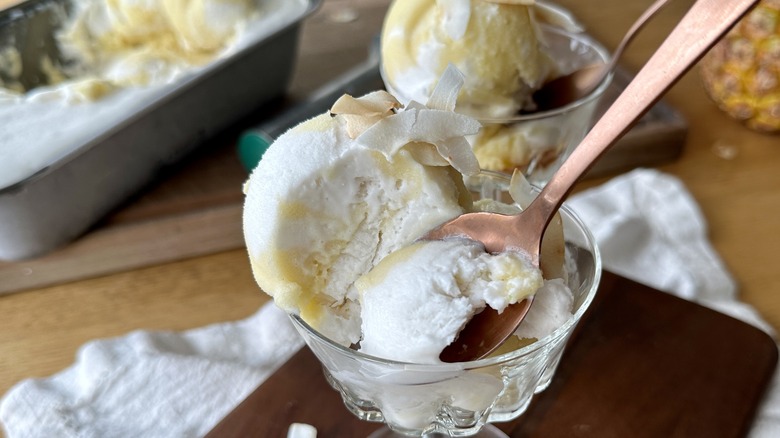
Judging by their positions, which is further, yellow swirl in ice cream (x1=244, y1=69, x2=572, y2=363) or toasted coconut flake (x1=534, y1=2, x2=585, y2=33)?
toasted coconut flake (x1=534, y1=2, x2=585, y2=33)

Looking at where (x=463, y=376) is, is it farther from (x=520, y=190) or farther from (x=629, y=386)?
(x=629, y=386)

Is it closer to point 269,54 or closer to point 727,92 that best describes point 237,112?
point 269,54

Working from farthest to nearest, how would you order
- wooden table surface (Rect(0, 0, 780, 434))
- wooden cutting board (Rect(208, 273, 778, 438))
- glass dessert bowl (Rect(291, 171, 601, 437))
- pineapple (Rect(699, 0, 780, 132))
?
pineapple (Rect(699, 0, 780, 132)) < wooden table surface (Rect(0, 0, 780, 434)) < wooden cutting board (Rect(208, 273, 778, 438)) < glass dessert bowl (Rect(291, 171, 601, 437))

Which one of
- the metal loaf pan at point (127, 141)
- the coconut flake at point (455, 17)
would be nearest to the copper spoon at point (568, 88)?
the coconut flake at point (455, 17)

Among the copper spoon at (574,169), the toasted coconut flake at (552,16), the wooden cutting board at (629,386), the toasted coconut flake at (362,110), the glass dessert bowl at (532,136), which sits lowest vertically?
the wooden cutting board at (629,386)

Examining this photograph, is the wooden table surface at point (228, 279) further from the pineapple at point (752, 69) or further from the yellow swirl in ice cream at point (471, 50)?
the yellow swirl in ice cream at point (471, 50)

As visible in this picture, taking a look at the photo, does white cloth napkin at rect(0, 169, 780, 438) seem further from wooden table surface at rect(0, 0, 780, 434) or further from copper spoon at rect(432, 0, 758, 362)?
copper spoon at rect(432, 0, 758, 362)

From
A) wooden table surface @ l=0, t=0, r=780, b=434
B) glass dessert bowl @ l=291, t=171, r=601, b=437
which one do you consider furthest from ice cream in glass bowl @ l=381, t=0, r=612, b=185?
wooden table surface @ l=0, t=0, r=780, b=434

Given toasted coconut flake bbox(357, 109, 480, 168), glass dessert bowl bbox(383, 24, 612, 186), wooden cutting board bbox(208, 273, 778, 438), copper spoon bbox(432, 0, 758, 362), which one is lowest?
wooden cutting board bbox(208, 273, 778, 438)
